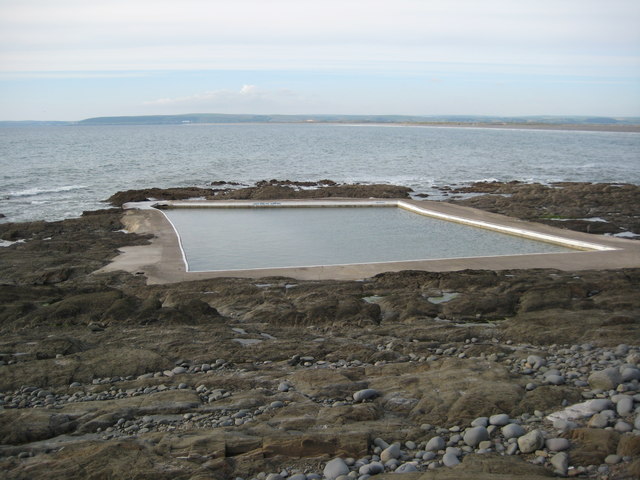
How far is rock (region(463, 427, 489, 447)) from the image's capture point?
5410mm

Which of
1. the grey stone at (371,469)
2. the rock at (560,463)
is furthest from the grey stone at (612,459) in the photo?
the grey stone at (371,469)

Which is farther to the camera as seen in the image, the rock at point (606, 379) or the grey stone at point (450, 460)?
the rock at point (606, 379)

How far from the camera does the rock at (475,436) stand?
5410mm

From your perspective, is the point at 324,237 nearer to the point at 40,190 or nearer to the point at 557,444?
the point at 557,444

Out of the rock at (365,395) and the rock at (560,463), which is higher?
the rock at (560,463)

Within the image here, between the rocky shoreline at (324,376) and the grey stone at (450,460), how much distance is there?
13mm

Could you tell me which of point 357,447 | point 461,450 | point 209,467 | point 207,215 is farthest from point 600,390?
point 207,215

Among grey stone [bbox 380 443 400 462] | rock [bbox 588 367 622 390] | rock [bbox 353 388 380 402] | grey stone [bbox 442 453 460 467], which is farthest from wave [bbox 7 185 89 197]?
grey stone [bbox 442 453 460 467]

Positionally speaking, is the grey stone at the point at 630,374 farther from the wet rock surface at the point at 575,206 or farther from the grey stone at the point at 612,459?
the wet rock surface at the point at 575,206

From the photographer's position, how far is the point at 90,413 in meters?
6.19

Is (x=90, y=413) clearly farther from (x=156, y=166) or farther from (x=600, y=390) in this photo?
(x=156, y=166)

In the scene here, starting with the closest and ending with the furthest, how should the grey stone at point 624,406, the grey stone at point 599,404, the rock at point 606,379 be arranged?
the grey stone at point 624,406
the grey stone at point 599,404
the rock at point 606,379

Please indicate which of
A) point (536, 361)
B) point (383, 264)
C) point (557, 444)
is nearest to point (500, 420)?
point (557, 444)

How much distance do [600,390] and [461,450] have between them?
6.74 feet
